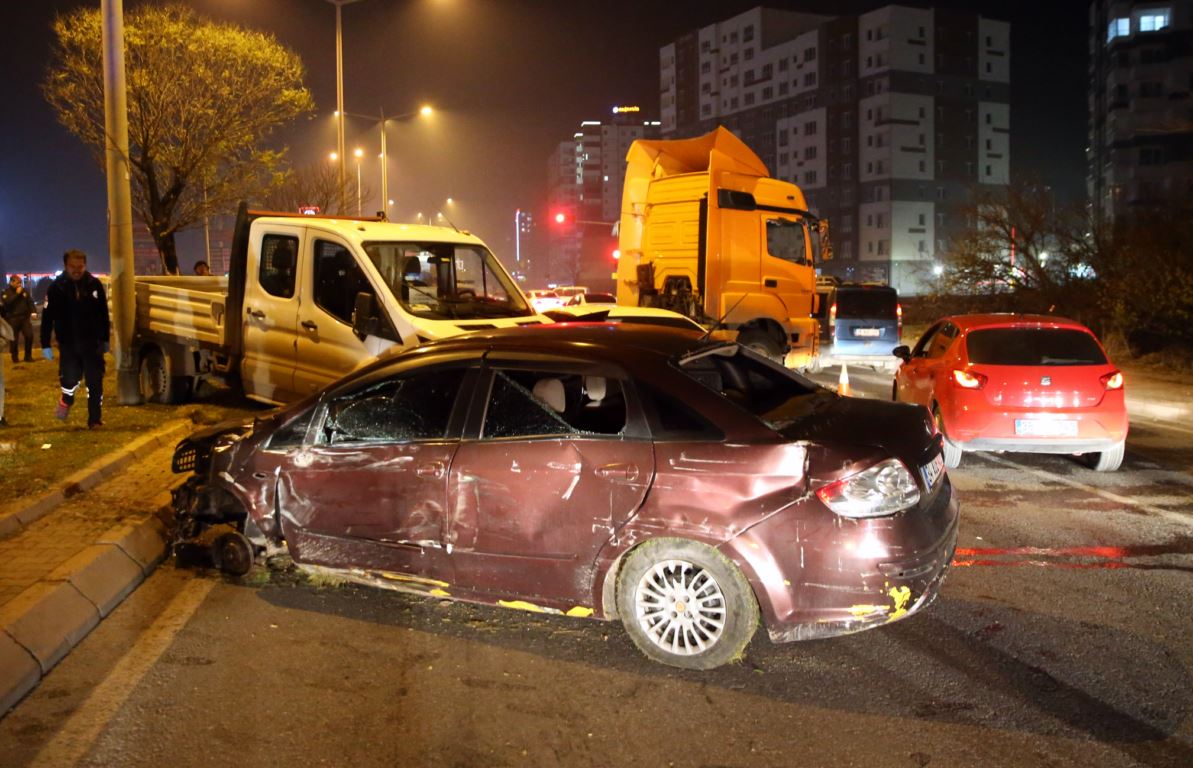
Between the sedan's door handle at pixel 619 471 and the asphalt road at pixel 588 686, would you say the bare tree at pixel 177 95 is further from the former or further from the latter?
the sedan's door handle at pixel 619 471

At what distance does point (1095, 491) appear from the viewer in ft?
29.1

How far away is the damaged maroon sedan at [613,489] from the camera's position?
461cm

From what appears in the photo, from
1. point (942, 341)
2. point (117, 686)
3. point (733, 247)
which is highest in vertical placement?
point (733, 247)

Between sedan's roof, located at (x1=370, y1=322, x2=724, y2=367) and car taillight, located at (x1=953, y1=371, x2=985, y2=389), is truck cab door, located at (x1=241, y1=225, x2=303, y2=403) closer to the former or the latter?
sedan's roof, located at (x1=370, y1=322, x2=724, y2=367)

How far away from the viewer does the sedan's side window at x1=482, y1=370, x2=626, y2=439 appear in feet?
16.9

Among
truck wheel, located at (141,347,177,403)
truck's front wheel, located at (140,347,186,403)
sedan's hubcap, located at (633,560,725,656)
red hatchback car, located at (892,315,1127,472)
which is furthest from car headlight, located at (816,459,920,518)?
truck wheel, located at (141,347,177,403)

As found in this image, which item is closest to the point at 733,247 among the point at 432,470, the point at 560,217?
the point at 432,470

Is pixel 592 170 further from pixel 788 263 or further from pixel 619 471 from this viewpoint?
pixel 619 471

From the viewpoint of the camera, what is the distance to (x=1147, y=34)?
3275 inches

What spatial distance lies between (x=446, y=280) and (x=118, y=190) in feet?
15.4

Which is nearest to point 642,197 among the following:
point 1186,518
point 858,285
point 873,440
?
point 858,285

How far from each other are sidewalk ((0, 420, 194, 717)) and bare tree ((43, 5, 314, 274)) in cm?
1323

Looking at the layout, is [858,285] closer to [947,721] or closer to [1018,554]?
[1018,554]

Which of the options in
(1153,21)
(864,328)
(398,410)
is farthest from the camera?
(1153,21)
